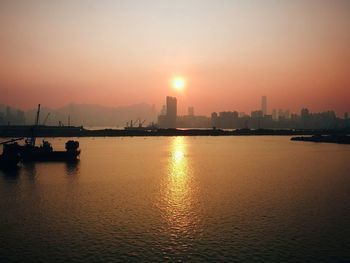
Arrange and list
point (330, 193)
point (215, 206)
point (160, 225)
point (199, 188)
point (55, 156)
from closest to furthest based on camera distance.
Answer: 1. point (160, 225)
2. point (215, 206)
3. point (330, 193)
4. point (199, 188)
5. point (55, 156)

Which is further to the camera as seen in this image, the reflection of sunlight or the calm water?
the reflection of sunlight

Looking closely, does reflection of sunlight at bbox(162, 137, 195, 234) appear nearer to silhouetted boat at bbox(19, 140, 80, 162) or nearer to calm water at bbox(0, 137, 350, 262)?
calm water at bbox(0, 137, 350, 262)

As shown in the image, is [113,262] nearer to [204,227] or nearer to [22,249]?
[22,249]

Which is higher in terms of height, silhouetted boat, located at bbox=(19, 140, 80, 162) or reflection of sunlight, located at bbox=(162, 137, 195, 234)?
silhouetted boat, located at bbox=(19, 140, 80, 162)

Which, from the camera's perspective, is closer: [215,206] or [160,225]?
[160,225]

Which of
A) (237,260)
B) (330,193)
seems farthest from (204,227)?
(330,193)

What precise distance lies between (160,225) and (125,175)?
3178 centimetres

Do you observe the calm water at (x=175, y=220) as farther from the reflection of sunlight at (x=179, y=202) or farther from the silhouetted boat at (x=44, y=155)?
the silhouetted boat at (x=44, y=155)

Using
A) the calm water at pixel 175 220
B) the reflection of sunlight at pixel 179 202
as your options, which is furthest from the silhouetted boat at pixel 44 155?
the reflection of sunlight at pixel 179 202

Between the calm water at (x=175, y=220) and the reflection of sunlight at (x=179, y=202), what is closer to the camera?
the calm water at (x=175, y=220)

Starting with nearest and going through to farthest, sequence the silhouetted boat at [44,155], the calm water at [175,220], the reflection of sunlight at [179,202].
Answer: the calm water at [175,220], the reflection of sunlight at [179,202], the silhouetted boat at [44,155]

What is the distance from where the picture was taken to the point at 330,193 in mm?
42188

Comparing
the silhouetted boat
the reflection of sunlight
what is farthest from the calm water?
the silhouetted boat

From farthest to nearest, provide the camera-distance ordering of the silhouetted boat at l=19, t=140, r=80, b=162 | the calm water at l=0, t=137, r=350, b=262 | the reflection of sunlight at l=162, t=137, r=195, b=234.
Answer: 1. the silhouetted boat at l=19, t=140, r=80, b=162
2. the reflection of sunlight at l=162, t=137, r=195, b=234
3. the calm water at l=0, t=137, r=350, b=262
